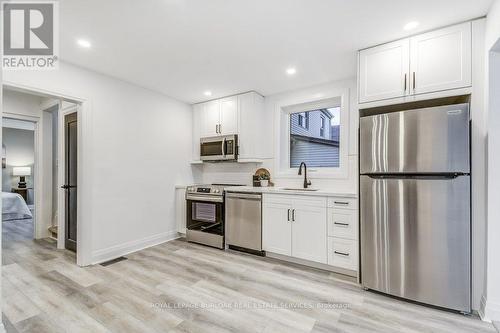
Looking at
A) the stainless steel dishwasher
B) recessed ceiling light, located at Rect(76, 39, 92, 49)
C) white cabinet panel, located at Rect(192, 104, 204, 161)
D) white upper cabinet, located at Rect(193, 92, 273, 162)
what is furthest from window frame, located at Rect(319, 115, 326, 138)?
recessed ceiling light, located at Rect(76, 39, 92, 49)

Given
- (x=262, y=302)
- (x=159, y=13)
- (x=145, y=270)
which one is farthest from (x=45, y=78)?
(x=262, y=302)

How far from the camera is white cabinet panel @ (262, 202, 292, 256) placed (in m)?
2.97

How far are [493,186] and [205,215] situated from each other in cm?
328

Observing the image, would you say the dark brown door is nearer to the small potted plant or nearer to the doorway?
the doorway

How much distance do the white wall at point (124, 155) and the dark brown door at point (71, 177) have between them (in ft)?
2.19

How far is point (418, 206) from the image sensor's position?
2.02m

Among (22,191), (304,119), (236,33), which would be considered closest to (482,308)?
(304,119)

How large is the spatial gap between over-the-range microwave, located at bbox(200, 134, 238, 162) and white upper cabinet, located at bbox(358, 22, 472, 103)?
77.9 inches

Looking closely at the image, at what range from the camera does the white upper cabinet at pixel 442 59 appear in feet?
6.41

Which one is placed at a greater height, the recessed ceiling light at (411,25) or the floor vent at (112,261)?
the recessed ceiling light at (411,25)

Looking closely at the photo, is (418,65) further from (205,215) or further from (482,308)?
(205,215)

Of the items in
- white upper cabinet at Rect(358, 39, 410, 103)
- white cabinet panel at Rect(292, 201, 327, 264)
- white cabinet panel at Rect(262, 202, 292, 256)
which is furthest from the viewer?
white cabinet panel at Rect(262, 202, 292, 256)

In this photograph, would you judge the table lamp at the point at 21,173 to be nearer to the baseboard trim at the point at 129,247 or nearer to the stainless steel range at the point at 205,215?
the baseboard trim at the point at 129,247

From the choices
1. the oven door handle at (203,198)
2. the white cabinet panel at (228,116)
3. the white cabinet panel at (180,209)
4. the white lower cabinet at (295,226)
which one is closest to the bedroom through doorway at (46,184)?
the white cabinet panel at (180,209)
